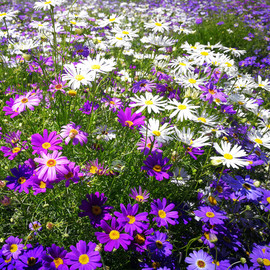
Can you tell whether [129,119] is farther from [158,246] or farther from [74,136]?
[158,246]

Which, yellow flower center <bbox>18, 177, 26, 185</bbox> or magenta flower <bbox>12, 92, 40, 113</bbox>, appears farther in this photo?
magenta flower <bbox>12, 92, 40, 113</bbox>

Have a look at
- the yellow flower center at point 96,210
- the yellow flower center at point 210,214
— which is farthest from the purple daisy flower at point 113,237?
the yellow flower center at point 210,214

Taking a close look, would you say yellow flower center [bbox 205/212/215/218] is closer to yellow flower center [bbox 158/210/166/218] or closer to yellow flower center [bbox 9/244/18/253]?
yellow flower center [bbox 158/210/166/218]

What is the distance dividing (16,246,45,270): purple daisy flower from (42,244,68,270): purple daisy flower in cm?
5

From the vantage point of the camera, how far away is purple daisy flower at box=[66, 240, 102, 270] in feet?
3.92

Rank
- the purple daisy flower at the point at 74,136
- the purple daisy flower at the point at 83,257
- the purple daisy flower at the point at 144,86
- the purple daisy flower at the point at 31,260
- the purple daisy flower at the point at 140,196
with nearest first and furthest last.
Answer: the purple daisy flower at the point at 83,257 < the purple daisy flower at the point at 31,260 < the purple daisy flower at the point at 74,136 < the purple daisy flower at the point at 140,196 < the purple daisy flower at the point at 144,86

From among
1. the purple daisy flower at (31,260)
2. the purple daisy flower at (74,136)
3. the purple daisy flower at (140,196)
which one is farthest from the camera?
the purple daisy flower at (140,196)

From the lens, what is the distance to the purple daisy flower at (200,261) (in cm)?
146

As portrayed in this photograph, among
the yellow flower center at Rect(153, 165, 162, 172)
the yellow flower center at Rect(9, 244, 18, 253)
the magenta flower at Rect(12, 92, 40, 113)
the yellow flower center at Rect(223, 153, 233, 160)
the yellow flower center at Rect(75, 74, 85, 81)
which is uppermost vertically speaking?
the yellow flower center at Rect(75, 74, 85, 81)

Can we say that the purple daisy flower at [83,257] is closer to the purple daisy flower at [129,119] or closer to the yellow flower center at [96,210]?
the yellow flower center at [96,210]

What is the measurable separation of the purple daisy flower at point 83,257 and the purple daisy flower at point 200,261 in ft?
2.06

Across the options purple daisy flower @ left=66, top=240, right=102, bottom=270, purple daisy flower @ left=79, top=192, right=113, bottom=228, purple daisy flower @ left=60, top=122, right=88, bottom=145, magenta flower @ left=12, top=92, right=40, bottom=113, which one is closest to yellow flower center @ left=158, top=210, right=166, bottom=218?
purple daisy flower @ left=79, top=192, right=113, bottom=228

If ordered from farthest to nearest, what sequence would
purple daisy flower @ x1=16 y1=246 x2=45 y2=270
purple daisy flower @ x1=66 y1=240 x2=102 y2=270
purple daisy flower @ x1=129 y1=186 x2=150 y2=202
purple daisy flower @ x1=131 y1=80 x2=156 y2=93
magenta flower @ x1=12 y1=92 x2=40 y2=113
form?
purple daisy flower @ x1=131 y1=80 x2=156 y2=93, magenta flower @ x1=12 y1=92 x2=40 y2=113, purple daisy flower @ x1=129 y1=186 x2=150 y2=202, purple daisy flower @ x1=16 y1=246 x2=45 y2=270, purple daisy flower @ x1=66 y1=240 x2=102 y2=270

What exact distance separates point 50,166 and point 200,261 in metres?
1.17
